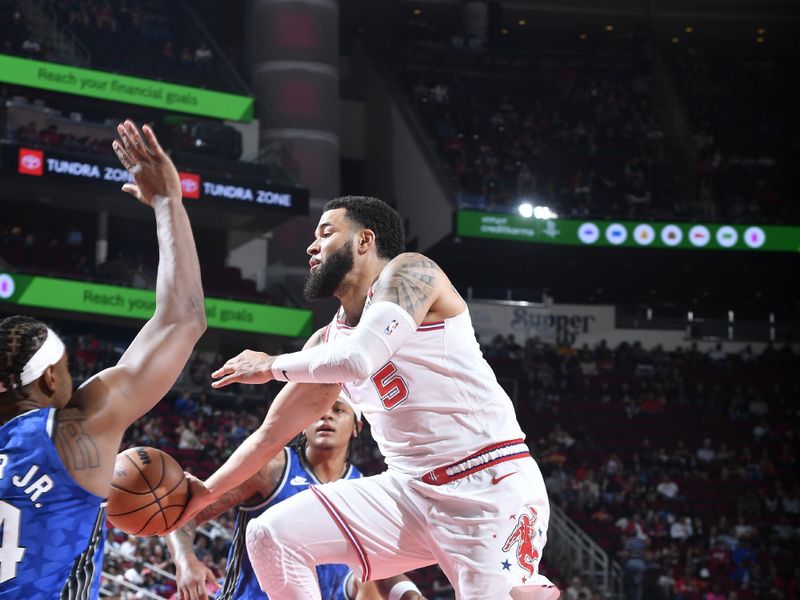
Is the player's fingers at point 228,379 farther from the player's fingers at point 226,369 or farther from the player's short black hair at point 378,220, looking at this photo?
the player's short black hair at point 378,220

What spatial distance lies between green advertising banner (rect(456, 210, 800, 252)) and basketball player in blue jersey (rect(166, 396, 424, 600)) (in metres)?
20.7

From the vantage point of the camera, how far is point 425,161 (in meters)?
29.4

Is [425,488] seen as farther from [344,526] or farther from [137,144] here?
[137,144]

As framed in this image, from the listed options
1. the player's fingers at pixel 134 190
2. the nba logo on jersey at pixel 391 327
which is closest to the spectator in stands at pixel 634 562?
the nba logo on jersey at pixel 391 327

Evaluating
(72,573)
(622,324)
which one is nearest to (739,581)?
(622,324)

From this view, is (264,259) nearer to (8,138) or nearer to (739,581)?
(8,138)

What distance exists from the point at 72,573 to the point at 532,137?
27.4 m

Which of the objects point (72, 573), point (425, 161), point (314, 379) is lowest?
point (72, 573)

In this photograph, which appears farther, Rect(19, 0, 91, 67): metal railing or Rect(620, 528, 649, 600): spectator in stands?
Rect(19, 0, 91, 67): metal railing

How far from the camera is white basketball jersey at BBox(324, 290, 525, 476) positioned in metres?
4.54

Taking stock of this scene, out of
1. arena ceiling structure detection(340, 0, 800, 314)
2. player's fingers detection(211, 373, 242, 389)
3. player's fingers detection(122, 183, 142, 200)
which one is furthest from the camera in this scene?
arena ceiling structure detection(340, 0, 800, 314)

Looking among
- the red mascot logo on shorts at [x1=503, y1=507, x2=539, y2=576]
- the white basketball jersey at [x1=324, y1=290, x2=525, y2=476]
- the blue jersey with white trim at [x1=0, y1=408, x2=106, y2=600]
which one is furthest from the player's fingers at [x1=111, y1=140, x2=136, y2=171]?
the red mascot logo on shorts at [x1=503, y1=507, x2=539, y2=576]

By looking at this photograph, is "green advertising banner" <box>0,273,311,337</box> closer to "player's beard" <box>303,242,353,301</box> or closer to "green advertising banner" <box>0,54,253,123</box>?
"green advertising banner" <box>0,54,253,123</box>

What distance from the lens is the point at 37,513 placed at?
3.14 m
